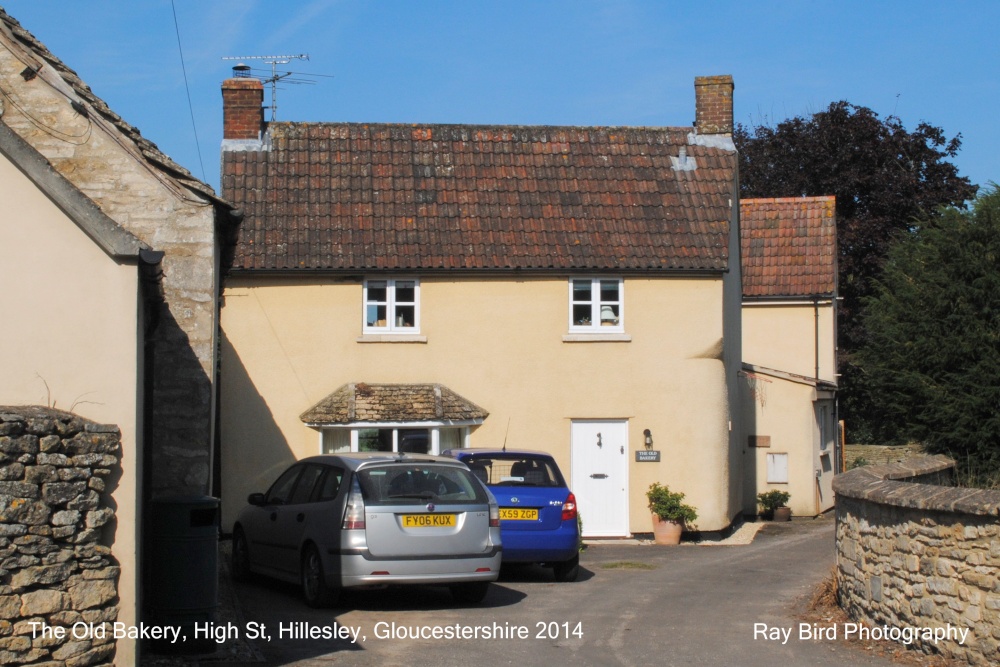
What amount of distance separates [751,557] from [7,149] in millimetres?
14507

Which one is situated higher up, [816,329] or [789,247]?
[789,247]

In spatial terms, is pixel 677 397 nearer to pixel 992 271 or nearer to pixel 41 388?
pixel 992 271

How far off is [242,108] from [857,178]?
28.2 meters

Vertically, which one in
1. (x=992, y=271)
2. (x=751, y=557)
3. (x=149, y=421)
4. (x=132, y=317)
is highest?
(x=992, y=271)

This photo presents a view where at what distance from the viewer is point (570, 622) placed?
40.4 feet

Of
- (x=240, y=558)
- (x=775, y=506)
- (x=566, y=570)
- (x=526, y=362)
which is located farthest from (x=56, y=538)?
(x=775, y=506)

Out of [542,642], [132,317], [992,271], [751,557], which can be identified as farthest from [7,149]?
[751,557]

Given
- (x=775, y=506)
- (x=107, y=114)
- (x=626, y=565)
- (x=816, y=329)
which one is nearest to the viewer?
(x=107, y=114)

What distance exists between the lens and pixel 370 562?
40.0 feet

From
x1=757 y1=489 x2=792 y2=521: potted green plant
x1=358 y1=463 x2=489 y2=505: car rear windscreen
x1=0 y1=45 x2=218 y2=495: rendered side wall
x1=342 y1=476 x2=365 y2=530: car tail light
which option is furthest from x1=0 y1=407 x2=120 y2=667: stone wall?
x1=757 y1=489 x2=792 y2=521: potted green plant

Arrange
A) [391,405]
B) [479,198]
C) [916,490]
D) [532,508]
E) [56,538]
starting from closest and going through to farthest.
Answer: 1. [56,538]
2. [916,490]
3. [532,508]
4. [391,405]
5. [479,198]

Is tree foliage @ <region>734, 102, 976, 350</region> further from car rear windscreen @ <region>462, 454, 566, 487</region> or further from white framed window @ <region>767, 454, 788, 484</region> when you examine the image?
car rear windscreen @ <region>462, 454, 566, 487</region>

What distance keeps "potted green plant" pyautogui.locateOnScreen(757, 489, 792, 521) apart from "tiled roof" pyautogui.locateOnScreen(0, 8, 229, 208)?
1644 centimetres

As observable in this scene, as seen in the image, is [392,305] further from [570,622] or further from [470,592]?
[570,622]
